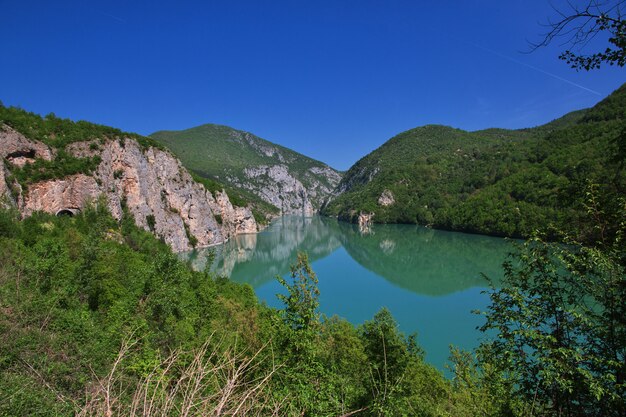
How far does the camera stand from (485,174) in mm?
A: 109375

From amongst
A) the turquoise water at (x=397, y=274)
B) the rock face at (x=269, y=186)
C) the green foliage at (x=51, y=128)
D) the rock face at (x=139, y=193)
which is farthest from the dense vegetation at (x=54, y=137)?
the rock face at (x=269, y=186)

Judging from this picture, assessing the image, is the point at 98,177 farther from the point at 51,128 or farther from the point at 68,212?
the point at 51,128

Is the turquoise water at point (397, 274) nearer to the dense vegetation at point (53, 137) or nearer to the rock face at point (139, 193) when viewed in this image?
the rock face at point (139, 193)

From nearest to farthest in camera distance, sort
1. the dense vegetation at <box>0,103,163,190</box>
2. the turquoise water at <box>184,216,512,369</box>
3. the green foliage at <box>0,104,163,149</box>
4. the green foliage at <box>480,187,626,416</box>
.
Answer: the green foliage at <box>480,187,626,416</box>
the turquoise water at <box>184,216,512,369</box>
the dense vegetation at <box>0,103,163,190</box>
the green foliage at <box>0,104,163,149</box>

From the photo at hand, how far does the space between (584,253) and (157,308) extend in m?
14.2

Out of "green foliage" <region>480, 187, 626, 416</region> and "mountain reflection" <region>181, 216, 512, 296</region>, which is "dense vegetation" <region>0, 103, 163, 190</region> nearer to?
"mountain reflection" <region>181, 216, 512, 296</region>

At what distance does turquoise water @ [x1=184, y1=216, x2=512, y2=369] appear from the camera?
2600cm

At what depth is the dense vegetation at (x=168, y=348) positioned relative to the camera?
300 centimetres

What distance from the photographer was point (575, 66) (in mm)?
3375

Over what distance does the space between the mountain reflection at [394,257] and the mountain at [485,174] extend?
9149 millimetres

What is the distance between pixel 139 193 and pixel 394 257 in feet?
137

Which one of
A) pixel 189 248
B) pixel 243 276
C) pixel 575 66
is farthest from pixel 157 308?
pixel 189 248

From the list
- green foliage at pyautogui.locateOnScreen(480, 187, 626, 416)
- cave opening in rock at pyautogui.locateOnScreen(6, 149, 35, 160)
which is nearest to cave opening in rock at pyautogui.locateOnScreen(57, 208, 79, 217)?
cave opening in rock at pyautogui.locateOnScreen(6, 149, 35, 160)

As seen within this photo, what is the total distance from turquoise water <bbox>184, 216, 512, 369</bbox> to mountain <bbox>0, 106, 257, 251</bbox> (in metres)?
7.27
